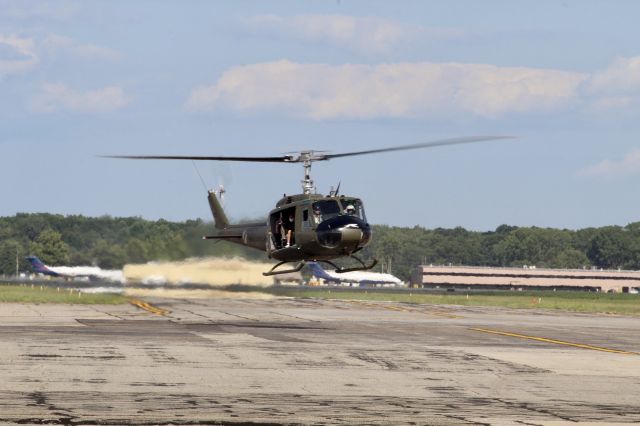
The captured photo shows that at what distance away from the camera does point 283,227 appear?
45094 mm

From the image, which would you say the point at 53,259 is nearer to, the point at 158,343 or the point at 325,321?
the point at 325,321

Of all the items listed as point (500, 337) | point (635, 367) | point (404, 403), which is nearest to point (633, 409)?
point (404, 403)

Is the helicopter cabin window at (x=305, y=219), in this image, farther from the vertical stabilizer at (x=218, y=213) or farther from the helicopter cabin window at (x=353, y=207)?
the vertical stabilizer at (x=218, y=213)

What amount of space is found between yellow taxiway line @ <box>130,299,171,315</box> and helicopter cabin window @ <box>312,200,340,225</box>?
54.6 feet

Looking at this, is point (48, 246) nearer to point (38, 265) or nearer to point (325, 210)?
point (38, 265)

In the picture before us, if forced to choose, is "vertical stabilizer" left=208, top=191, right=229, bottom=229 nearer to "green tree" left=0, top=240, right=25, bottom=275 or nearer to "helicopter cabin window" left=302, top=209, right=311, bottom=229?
"helicopter cabin window" left=302, top=209, right=311, bottom=229

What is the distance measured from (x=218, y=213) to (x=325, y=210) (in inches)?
496

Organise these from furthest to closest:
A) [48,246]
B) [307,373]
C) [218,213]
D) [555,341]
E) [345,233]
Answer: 1. [48,246]
2. [218,213]
3. [555,341]
4. [345,233]
5. [307,373]

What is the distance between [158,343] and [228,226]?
686 inches

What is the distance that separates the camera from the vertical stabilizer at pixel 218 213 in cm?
5378

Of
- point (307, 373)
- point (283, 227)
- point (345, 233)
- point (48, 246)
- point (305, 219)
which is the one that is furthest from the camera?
point (48, 246)

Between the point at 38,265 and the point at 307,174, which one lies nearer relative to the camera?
the point at 307,174

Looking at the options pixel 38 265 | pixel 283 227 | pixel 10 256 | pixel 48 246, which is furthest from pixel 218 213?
pixel 10 256

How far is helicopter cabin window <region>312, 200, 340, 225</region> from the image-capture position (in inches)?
1683
